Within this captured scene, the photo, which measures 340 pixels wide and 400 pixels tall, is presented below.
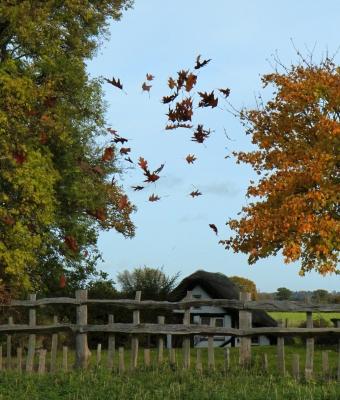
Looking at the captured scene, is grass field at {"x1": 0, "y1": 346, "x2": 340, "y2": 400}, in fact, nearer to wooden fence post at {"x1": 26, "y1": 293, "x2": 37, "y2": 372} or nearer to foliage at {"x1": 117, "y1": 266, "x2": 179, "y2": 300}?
wooden fence post at {"x1": 26, "y1": 293, "x2": 37, "y2": 372}

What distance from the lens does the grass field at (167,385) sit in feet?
34.9

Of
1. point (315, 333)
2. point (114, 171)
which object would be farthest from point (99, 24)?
point (315, 333)

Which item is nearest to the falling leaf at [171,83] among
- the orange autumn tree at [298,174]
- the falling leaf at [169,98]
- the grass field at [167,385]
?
the falling leaf at [169,98]

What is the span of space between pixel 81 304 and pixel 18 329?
6.43ft

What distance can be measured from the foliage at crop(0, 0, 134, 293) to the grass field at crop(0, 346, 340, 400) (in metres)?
5.94

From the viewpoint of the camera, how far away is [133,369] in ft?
49.1

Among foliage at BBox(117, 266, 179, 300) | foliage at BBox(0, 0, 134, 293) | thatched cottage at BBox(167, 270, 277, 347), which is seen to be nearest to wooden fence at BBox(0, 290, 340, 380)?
foliage at BBox(0, 0, 134, 293)

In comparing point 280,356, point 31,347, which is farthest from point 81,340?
point 280,356

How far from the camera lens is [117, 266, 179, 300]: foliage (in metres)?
31.0

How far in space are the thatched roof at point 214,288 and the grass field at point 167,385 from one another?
2057 centimetres

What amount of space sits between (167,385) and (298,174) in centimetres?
1502

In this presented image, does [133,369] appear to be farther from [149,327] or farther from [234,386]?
[234,386]

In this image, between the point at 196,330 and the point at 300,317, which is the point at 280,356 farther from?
the point at 300,317

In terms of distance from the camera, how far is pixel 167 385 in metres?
12.1
